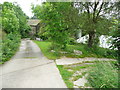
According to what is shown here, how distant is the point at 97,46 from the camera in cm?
1073

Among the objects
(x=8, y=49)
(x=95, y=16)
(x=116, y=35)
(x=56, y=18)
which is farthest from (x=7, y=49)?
(x=95, y=16)

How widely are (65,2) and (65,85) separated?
6.74m

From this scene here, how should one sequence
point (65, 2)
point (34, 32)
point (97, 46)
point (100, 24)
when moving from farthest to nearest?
point (34, 32), point (97, 46), point (100, 24), point (65, 2)

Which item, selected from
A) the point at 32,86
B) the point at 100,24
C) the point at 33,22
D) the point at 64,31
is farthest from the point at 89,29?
the point at 33,22

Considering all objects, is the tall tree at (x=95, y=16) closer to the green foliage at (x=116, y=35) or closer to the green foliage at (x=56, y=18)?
the green foliage at (x=56, y=18)

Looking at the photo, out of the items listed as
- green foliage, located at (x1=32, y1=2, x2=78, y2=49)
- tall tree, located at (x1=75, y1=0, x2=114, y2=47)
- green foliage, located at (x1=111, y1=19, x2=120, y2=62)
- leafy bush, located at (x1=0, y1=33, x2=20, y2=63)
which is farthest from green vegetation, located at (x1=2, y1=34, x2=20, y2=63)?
tall tree, located at (x1=75, y1=0, x2=114, y2=47)

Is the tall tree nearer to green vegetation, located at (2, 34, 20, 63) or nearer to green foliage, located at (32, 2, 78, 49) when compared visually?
green foliage, located at (32, 2, 78, 49)

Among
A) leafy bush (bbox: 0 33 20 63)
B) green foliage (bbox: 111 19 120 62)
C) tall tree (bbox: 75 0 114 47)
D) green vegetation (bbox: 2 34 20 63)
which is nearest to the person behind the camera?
Answer: green foliage (bbox: 111 19 120 62)

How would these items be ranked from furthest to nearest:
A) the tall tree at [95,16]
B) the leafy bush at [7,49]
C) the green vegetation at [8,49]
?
the tall tree at [95,16] → the green vegetation at [8,49] → the leafy bush at [7,49]

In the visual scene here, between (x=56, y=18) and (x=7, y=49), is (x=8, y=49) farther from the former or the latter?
(x=56, y=18)

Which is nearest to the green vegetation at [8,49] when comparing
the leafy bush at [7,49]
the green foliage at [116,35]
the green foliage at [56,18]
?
the leafy bush at [7,49]

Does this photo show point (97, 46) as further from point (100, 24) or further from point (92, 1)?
point (92, 1)

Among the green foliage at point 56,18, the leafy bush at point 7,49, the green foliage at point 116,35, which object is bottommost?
the leafy bush at point 7,49

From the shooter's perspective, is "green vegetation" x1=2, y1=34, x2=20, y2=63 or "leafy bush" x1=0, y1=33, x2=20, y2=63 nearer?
"leafy bush" x1=0, y1=33, x2=20, y2=63
